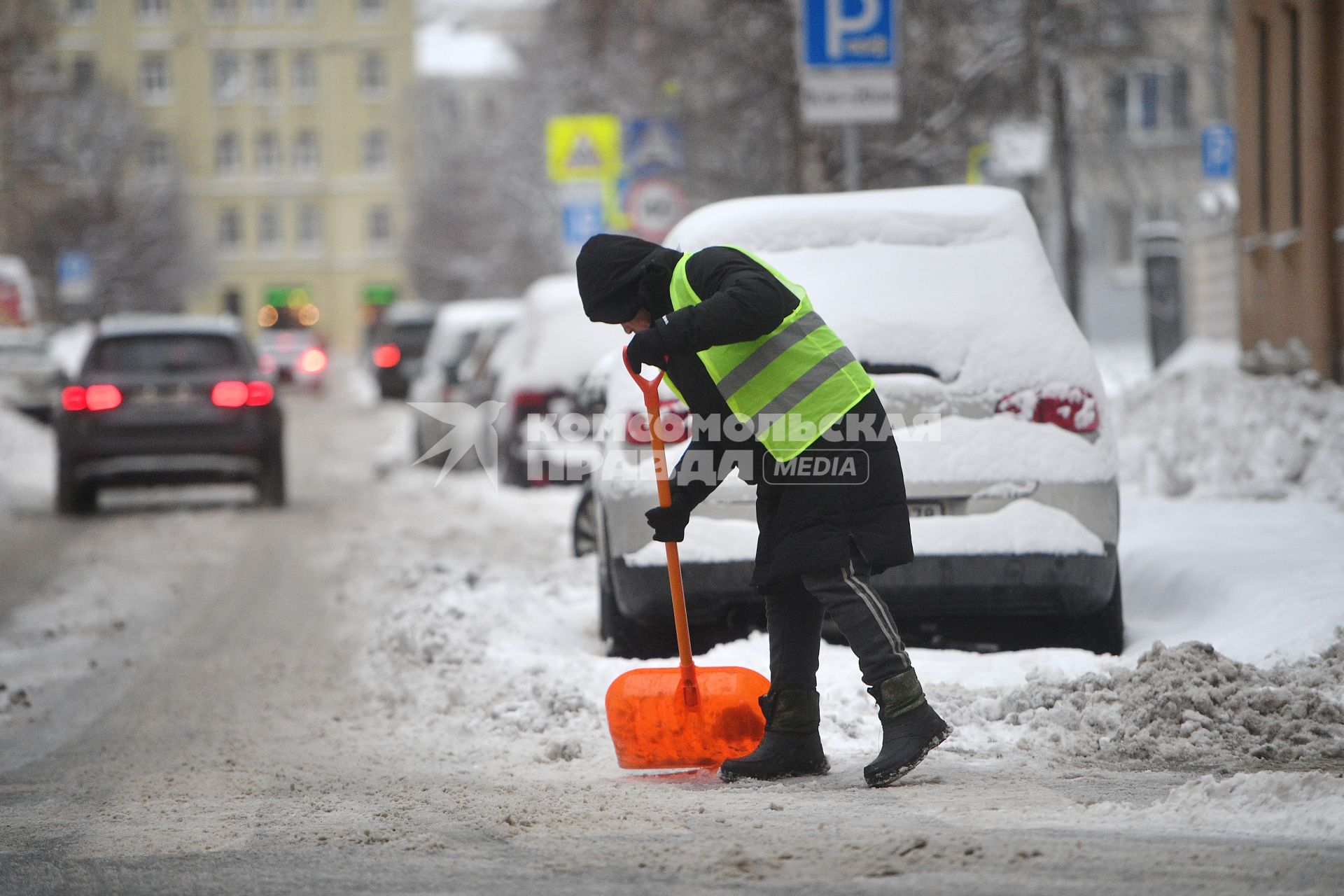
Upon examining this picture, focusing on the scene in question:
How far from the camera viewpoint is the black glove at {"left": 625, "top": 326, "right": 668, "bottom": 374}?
5227mm

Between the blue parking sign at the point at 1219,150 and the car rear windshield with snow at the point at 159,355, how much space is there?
12.1 meters

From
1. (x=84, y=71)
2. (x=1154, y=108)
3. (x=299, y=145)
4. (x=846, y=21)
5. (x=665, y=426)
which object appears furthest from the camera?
(x=299, y=145)

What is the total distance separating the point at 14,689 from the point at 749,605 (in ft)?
10.5

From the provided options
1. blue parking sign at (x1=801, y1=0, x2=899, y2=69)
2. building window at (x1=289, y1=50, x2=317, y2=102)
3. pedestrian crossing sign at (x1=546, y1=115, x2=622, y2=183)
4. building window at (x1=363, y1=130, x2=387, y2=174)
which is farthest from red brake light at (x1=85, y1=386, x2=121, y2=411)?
building window at (x1=363, y1=130, x2=387, y2=174)

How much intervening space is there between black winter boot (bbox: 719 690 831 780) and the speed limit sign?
13.7 meters

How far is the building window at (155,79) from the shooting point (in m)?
85.4

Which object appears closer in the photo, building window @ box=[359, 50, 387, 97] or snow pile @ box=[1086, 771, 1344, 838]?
snow pile @ box=[1086, 771, 1344, 838]

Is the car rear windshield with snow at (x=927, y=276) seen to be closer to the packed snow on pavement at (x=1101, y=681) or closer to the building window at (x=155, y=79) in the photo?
the packed snow on pavement at (x=1101, y=681)

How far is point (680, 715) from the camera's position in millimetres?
5727

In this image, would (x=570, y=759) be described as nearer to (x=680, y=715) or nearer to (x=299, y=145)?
(x=680, y=715)

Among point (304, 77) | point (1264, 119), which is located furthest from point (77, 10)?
point (304, 77)

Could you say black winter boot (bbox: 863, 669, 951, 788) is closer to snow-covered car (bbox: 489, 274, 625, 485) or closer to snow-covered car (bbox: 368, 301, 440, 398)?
snow-covered car (bbox: 489, 274, 625, 485)

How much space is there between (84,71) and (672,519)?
208 feet

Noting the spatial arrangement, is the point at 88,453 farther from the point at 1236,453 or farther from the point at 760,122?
the point at 760,122
